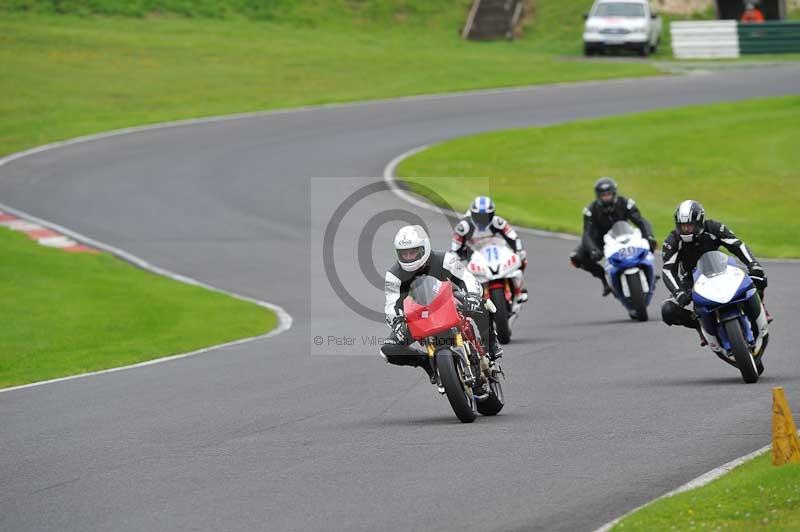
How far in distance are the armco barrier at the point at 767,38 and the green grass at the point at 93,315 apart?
31.7 metres

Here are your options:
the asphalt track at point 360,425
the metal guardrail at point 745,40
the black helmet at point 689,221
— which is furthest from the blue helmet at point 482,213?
the metal guardrail at point 745,40

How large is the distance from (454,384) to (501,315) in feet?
19.2

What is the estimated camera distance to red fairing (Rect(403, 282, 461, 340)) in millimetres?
10648

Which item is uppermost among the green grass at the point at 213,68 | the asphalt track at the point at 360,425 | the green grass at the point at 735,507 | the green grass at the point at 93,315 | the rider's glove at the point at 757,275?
the green grass at the point at 213,68

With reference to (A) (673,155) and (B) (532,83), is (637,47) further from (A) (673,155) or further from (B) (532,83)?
(A) (673,155)

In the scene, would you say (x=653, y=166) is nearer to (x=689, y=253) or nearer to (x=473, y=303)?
(x=689, y=253)

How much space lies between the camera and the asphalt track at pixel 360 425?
8.26 metres

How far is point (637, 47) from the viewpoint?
166 ft

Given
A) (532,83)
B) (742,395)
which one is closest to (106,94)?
(532,83)

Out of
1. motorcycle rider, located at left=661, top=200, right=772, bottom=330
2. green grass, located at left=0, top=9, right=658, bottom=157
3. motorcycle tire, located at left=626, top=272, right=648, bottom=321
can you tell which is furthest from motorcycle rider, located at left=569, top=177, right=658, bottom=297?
green grass, located at left=0, top=9, right=658, bottom=157

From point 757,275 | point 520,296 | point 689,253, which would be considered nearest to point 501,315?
point 520,296

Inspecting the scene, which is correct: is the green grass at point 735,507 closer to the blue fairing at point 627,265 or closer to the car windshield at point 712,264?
the car windshield at point 712,264

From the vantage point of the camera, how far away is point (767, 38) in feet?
165

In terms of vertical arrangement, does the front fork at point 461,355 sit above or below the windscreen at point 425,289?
below
